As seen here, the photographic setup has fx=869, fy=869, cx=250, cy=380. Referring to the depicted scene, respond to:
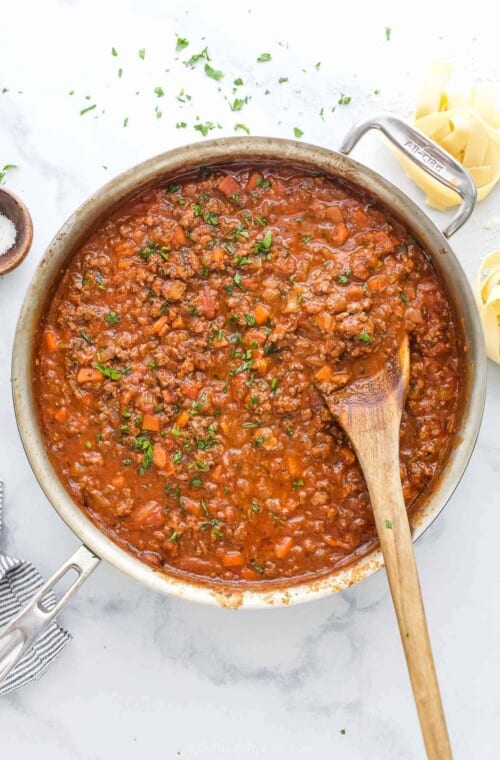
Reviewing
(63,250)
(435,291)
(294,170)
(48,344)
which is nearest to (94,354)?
(48,344)

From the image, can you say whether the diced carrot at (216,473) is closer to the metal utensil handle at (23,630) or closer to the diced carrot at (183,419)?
the diced carrot at (183,419)

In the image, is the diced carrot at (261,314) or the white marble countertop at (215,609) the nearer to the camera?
the diced carrot at (261,314)

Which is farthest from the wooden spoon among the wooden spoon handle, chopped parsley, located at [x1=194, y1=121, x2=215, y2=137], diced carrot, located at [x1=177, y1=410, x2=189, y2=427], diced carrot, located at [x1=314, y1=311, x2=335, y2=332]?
chopped parsley, located at [x1=194, y1=121, x2=215, y2=137]

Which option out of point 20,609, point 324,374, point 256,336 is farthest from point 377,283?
point 20,609

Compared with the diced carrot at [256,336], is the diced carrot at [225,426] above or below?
below

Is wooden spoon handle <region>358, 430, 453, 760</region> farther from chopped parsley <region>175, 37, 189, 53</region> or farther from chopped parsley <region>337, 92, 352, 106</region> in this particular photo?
chopped parsley <region>175, 37, 189, 53</region>

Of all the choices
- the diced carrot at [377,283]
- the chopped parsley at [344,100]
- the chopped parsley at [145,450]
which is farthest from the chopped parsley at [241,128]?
the chopped parsley at [145,450]
